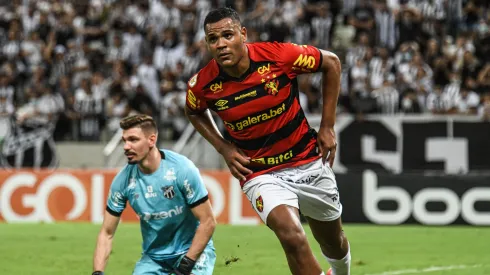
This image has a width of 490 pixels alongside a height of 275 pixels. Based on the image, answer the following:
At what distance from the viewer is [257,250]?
39.8 feet

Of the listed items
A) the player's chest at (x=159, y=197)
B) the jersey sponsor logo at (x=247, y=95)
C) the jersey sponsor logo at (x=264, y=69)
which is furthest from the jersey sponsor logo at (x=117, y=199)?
the jersey sponsor logo at (x=264, y=69)

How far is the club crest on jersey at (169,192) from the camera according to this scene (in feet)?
23.5

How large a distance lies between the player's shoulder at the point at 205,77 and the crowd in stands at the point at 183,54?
10650 millimetres

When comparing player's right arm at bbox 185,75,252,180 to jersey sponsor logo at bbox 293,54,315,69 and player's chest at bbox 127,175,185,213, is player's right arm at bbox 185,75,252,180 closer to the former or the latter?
player's chest at bbox 127,175,185,213

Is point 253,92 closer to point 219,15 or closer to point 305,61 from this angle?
point 305,61

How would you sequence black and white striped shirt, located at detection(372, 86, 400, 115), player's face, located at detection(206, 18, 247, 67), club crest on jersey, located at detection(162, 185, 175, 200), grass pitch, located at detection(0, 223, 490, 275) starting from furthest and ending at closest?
1. black and white striped shirt, located at detection(372, 86, 400, 115)
2. grass pitch, located at detection(0, 223, 490, 275)
3. club crest on jersey, located at detection(162, 185, 175, 200)
4. player's face, located at detection(206, 18, 247, 67)

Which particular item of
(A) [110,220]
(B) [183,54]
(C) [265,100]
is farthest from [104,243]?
(B) [183,54]

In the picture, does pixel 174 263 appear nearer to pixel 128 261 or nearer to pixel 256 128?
pixel 256 128

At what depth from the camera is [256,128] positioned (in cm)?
691

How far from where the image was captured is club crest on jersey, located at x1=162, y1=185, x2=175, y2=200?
7152 mm

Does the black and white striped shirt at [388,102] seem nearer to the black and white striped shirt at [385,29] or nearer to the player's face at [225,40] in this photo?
the black and white striped shirt at [385,29]

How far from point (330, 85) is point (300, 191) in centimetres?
82

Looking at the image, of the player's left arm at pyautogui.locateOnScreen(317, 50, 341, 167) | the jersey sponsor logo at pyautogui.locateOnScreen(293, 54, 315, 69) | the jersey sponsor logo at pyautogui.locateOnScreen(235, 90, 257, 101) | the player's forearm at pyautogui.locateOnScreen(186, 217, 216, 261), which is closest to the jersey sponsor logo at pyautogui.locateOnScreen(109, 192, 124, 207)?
the player's forearm at pyautogui.locateOnScreen(186, 217, 216, 261)

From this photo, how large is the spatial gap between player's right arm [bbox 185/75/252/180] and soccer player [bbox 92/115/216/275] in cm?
27
